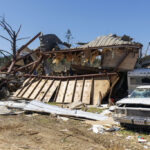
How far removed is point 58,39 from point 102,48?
8.31 metres

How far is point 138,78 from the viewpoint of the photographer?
40.7 feet

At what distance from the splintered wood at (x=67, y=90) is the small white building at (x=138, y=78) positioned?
1.60 metres

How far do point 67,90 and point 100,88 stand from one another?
2.83 metres

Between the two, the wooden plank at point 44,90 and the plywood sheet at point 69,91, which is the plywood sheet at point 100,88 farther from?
the wooden plank at point 44,90

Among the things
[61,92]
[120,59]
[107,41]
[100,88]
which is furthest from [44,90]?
[120,59]

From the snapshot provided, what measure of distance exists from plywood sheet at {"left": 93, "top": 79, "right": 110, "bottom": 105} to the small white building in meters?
1.61

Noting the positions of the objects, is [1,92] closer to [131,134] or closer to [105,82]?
[105,82]

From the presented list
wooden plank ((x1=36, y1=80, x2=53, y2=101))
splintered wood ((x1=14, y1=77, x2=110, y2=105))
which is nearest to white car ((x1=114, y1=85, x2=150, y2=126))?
splintered wood ((x1=14, y1=77, x2=110, y2=105))

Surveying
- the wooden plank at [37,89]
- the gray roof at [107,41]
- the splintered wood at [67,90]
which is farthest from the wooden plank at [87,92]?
the wooden plank at [37,89]

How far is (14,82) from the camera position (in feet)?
60.1

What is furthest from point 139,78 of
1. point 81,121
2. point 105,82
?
point 81,121

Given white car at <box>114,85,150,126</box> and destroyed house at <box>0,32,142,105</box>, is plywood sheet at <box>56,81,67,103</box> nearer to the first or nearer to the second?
destroyed house at <box>0,32,142,105</box>

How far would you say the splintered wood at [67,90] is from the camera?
13133 millimetres

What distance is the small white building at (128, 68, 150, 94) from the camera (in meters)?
12.0
